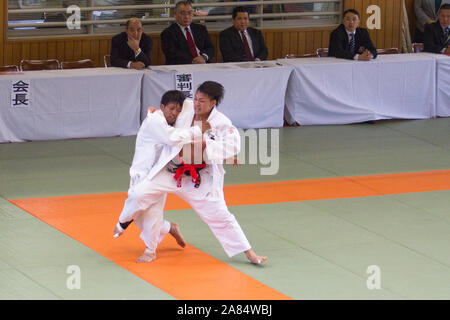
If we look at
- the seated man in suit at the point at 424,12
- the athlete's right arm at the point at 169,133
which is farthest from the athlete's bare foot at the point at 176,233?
the seated man in suit at the point at 424,12

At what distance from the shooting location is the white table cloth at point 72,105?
394 inches

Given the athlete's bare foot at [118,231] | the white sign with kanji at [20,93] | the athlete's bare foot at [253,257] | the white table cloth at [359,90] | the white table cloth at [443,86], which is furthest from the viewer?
the white table cloth at [443,86]

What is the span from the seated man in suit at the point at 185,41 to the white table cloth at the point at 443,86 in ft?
9.66

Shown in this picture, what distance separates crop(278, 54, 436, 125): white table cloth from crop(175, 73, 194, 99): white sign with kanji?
1.31m

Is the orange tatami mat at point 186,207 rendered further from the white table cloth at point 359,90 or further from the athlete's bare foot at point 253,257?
the white table cloth at point 359,90

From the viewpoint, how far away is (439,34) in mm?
12555

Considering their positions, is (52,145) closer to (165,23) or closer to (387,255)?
(165,23)

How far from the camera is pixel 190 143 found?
620cm

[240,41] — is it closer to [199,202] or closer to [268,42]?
[268,42]

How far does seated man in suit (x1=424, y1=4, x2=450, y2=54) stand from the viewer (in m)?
12.5

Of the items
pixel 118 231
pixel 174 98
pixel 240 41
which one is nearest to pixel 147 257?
pixel 118 231

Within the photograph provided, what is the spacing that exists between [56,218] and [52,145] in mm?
2638

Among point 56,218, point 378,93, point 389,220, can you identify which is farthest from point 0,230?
point 378,93

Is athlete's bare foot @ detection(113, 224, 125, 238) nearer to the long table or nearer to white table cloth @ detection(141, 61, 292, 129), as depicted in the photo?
the long table
